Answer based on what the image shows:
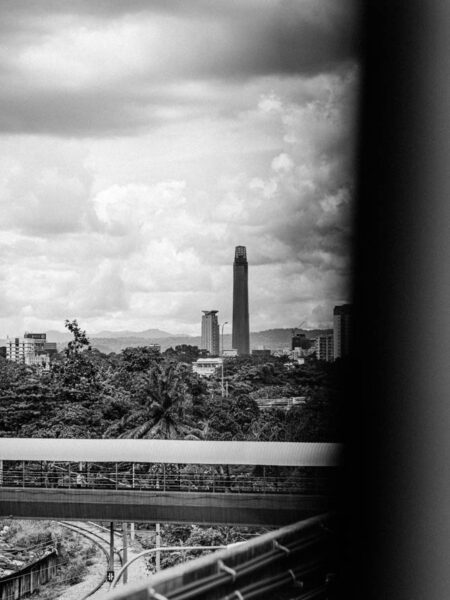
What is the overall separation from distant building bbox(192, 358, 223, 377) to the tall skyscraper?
2.71 m

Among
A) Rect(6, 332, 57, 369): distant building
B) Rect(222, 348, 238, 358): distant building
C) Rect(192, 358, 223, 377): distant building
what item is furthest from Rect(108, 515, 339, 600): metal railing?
Rect(6, 332, 57, 369): distant building

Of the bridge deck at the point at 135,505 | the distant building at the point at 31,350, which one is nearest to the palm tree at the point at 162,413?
the distant building at the point at 31,350

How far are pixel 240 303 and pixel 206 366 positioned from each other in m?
4.24

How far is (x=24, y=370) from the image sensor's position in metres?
10.1

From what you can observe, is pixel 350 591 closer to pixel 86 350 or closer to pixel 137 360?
pixel 137 360

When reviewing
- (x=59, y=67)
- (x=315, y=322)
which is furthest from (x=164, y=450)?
(x=315, y=322)

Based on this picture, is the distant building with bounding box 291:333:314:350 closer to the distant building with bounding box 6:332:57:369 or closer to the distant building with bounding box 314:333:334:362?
the distant building with bounding box 314:333:334:362

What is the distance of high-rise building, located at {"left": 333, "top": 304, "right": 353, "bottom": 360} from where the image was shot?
1.43m

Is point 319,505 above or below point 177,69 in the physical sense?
below

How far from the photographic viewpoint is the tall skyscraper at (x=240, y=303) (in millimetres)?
3982

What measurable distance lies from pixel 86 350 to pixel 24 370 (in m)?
0.83

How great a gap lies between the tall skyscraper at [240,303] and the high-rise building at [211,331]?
1.91 meters

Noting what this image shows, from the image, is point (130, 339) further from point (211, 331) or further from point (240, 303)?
point (240, 303)

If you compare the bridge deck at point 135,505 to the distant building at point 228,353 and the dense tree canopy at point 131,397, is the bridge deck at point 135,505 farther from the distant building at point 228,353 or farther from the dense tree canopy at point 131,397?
the distant building at point 228,353
